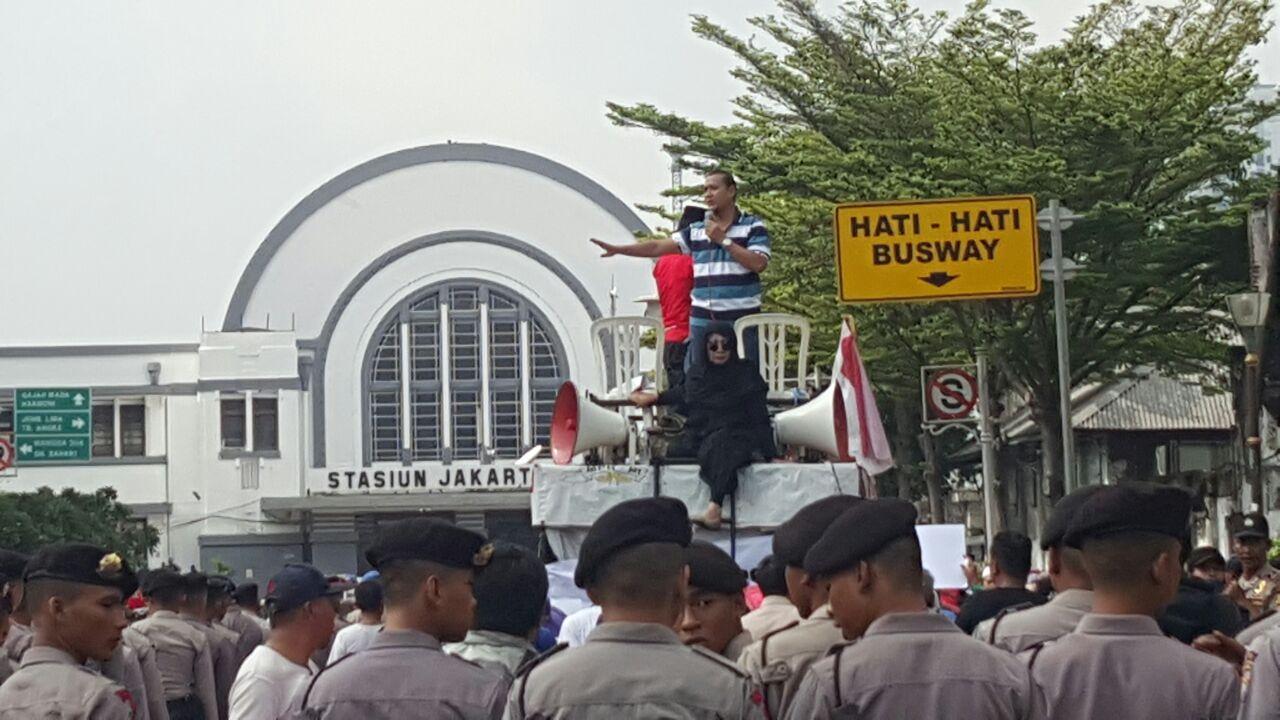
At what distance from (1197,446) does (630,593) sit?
36.1 m

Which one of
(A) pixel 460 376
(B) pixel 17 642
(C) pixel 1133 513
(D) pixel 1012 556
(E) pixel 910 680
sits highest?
(A) pixel 460 376

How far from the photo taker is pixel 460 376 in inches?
2527

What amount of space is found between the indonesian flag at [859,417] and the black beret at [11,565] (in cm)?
409

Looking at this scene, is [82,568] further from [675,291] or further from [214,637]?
[675,291]

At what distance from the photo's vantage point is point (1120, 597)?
224 inches

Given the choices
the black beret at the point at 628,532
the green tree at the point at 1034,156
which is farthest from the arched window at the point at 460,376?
the black beret at the point at 628,532

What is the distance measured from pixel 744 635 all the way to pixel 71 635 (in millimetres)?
2089

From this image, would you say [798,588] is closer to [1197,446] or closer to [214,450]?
[1197,446]

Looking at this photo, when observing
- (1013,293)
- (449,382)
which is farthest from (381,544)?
(449,382)

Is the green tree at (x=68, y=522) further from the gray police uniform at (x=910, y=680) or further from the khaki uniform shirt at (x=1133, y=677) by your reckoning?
the gray police uniform at (x=910, y=680)

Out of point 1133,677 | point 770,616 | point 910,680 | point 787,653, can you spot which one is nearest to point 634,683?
point 910,680

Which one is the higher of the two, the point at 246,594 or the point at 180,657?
the point at 246,594

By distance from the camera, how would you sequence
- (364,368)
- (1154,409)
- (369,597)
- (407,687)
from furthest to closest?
(364,368), (1154,409), (369,597), (407,687)

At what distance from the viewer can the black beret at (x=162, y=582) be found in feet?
37.1
